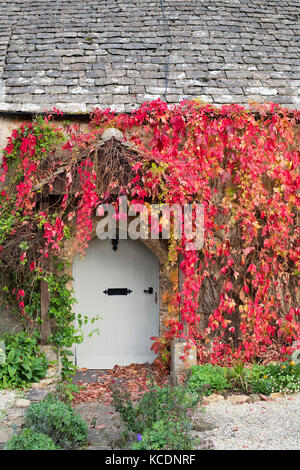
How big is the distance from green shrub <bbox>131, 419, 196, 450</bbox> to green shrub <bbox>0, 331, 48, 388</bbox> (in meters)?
2.49

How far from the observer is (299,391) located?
19.1 feet

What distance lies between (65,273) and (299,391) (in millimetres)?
3725

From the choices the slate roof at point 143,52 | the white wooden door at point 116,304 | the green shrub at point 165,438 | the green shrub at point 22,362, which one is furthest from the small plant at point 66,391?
the slate roof at point 143,52

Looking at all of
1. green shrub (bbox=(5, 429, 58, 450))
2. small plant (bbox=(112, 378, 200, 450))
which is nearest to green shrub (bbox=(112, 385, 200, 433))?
small plant (bbox=(112, 378, 200, 450))

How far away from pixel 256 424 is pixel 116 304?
10.7 feet

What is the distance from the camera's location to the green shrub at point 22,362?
5812 millimetres

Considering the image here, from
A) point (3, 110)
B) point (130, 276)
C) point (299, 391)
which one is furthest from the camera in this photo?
point (130, 276)

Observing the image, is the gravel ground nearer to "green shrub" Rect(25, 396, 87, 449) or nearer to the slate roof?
"green shrub" Rect(25, 396, 87, 449)

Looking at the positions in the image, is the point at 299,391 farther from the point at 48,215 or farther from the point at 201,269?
the point at 48,215

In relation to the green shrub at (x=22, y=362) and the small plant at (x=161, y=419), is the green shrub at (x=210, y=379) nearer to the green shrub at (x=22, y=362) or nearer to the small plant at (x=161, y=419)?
the small plant at (x=161, y=419)

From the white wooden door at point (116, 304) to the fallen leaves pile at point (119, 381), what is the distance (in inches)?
9.4

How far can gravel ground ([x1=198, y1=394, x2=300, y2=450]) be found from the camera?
4.28 m

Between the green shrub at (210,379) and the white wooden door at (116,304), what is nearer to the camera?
the green shrub at (210,379)
